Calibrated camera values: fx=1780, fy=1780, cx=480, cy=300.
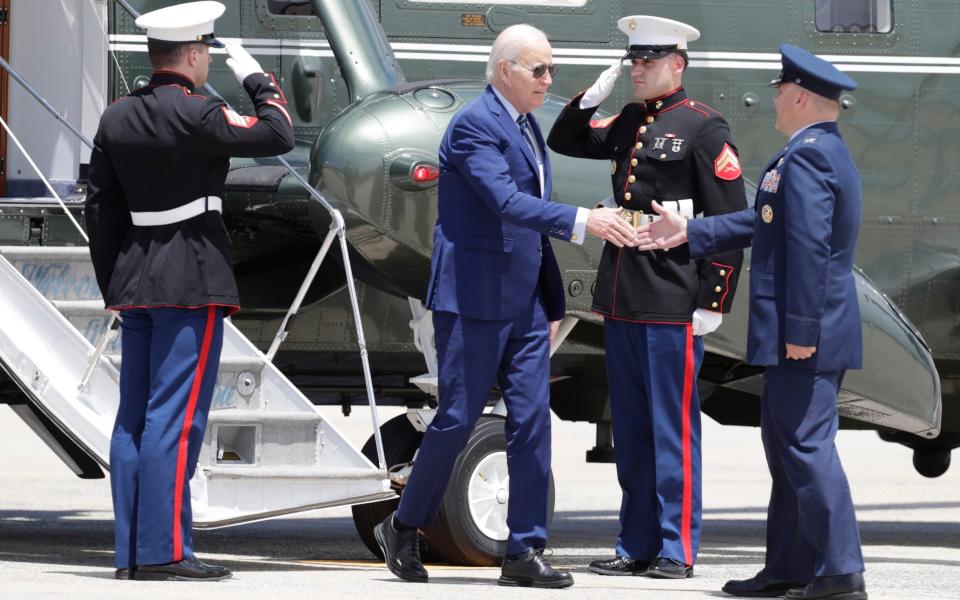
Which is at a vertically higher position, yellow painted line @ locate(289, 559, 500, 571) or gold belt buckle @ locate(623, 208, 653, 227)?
gold belt buckle @ locate(623, 208, 653, 227)

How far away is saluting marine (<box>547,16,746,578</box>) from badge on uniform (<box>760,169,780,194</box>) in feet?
1.71

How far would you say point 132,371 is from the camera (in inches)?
256

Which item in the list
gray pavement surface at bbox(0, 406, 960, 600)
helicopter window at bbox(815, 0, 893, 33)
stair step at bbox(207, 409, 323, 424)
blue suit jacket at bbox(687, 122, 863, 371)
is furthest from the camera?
helicopter window at bbox(815, 0, 893, 33)

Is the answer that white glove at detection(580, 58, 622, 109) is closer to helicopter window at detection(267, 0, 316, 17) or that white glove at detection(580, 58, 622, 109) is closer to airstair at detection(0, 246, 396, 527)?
airstair at detection(0, 246, 396, 527)

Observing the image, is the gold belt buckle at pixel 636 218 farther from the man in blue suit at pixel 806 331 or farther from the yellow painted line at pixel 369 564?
the yellow painted line at pixel 369 564

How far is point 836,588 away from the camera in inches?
238

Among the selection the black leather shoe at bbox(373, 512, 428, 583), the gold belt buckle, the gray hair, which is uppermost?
the gray hair

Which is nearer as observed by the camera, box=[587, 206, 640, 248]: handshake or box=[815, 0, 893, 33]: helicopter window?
box=[587, 206, 640, 248]: handshake

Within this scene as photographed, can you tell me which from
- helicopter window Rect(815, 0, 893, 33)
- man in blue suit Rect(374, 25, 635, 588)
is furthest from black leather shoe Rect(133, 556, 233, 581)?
helicopter window Rect(815, 0, 893, 33)

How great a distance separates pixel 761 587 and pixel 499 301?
138 cm

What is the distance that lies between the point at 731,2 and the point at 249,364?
3342 mm

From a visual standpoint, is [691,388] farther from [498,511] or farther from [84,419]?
[84,419]

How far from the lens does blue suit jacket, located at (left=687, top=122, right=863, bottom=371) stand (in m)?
6.04

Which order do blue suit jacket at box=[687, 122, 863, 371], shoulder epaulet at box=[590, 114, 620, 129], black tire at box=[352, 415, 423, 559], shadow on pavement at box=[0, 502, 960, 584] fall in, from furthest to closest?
black tire at box=[352, 415, 423, 559] < shadow on pavement at box=[0, 502, 960, 584] < shoulder epaulet at box=[590, 114, 620, 129] < blue suit jacket at box=[687, 122, 863, 371]
